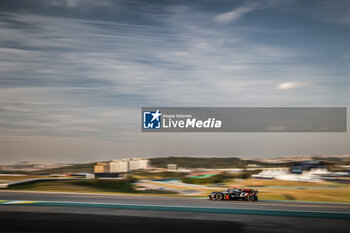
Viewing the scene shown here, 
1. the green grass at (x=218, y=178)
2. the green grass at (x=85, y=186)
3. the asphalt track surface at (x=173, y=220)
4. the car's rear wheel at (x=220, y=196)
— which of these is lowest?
the green grass at (x=218, y=178)

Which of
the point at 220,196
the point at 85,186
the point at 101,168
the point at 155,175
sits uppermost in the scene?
the point at 220,196

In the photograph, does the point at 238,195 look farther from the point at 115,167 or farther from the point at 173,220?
the point at 115,167

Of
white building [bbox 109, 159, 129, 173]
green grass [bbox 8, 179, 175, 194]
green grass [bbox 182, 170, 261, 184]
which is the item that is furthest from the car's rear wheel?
white building [bbox 109, 159, 129, 173]

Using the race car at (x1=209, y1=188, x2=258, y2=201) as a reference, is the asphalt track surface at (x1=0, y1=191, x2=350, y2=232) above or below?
above

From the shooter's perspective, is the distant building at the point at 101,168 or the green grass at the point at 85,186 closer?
the green grass at the point at 85,186

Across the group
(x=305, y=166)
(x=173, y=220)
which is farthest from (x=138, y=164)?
(x=173, y=220)

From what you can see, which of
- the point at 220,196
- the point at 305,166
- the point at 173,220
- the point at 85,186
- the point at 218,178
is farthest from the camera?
the point at 218,178

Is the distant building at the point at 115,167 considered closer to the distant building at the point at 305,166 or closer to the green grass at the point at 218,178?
the green grass at the point at 218,178

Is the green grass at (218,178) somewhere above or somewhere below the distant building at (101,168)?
below

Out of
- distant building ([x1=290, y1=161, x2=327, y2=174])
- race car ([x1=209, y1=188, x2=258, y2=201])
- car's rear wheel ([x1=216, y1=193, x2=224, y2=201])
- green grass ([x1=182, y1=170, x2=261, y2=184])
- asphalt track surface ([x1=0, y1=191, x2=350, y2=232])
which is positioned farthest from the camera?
green grass ([x1=182, y1=170, x2=261, y2=184])

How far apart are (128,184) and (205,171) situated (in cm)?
1356

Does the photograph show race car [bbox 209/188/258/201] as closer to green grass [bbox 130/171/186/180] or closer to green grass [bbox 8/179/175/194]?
green grass [bbox 8/179/175/194]

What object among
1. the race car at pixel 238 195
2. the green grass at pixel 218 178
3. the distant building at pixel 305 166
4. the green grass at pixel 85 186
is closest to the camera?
the race car at pixel 238 195

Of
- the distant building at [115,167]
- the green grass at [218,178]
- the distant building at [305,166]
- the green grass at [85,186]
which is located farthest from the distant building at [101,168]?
the distant building at [305,166]
